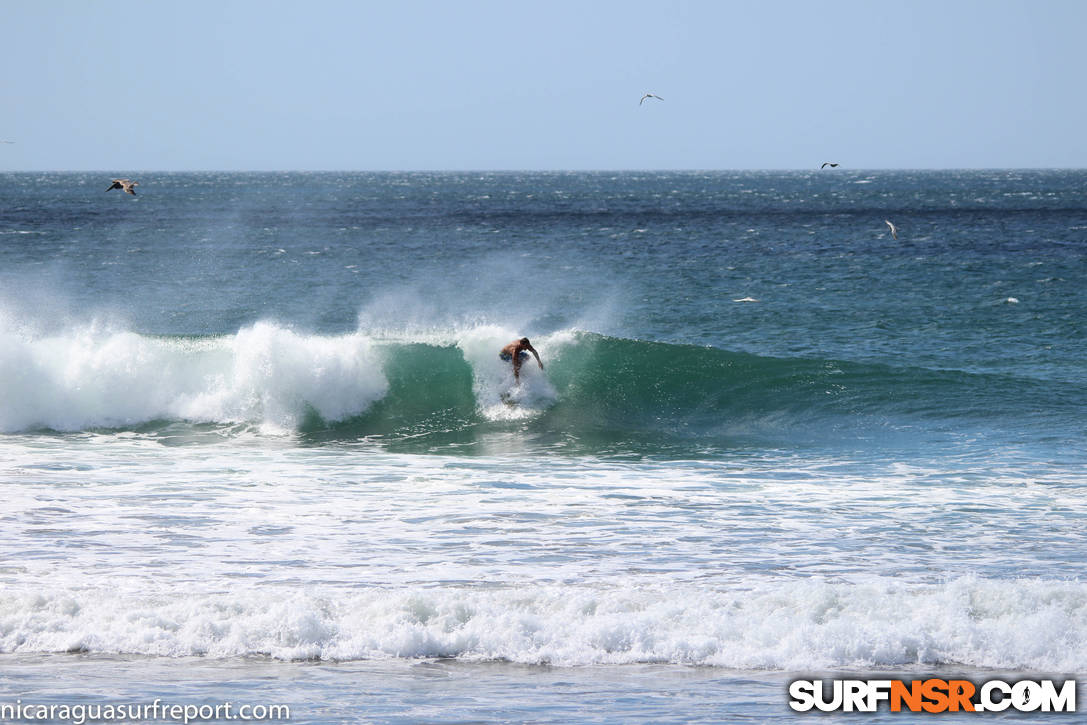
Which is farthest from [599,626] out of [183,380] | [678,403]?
[183,380]

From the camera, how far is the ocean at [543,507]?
8.70m

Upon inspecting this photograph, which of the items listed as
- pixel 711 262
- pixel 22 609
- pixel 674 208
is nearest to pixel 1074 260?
pixel 711 262

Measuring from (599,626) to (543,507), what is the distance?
3.97 metres

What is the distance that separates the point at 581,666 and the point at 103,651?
341cm

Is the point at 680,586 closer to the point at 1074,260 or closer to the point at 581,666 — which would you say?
the point at 581,666

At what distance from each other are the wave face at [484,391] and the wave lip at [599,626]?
8.02m

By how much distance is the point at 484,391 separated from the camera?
2050cm

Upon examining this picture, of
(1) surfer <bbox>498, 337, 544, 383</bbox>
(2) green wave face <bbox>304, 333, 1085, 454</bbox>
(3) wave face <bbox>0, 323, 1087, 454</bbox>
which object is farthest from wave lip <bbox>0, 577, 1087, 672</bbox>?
(1) surfer <bbox>498, 337, 544, 383</bbox>

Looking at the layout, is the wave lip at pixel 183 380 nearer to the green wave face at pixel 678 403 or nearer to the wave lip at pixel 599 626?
the green wave face at pixel 678 403

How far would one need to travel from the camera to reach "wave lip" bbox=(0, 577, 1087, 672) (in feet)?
29.0

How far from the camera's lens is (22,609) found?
30.7 feet

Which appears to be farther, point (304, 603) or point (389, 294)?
point (389, 294)

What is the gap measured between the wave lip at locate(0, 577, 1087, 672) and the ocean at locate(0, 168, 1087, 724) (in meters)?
0.03

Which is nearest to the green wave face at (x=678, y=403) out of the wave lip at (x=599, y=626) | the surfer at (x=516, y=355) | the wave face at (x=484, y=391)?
the wave face at (x=484, y=391)
